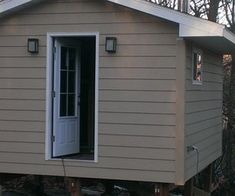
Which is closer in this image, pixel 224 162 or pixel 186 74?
pixel 186 74

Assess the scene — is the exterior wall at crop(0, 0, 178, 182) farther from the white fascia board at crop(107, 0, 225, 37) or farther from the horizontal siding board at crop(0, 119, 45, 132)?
the white fascia board at crop(107, 0, 225, 37)

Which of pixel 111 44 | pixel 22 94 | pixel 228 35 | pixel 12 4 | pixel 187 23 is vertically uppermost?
pixel 12 4

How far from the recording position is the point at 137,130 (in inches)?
337

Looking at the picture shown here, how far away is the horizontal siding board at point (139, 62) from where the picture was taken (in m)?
8.39

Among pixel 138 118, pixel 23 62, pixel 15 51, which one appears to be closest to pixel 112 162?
pixel 138 118

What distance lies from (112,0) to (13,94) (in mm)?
2297

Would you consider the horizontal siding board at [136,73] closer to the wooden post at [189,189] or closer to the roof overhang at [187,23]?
the roof overhang at [187,23]

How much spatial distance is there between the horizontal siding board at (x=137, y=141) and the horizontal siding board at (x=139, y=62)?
112 centimetres

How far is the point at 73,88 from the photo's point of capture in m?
9.70

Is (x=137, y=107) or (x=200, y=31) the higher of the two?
(x=200, y=31)

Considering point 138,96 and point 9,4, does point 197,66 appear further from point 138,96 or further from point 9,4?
point 9,4

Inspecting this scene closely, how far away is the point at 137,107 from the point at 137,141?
0.54 meters

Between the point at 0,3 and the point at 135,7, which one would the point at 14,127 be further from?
the point at 135,7

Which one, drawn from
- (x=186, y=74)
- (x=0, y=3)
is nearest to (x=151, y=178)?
(x=186, y=74)
